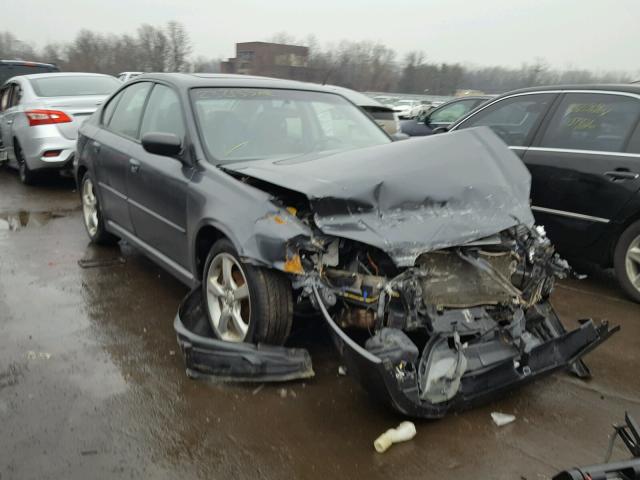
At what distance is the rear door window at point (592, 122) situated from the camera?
4.34 metres

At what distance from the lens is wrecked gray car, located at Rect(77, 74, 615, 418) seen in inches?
104

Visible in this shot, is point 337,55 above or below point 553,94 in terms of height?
below

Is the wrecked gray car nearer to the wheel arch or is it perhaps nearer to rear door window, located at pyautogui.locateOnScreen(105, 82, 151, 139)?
the wheel arch

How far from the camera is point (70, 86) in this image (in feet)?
28.1

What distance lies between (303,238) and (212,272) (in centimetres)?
84

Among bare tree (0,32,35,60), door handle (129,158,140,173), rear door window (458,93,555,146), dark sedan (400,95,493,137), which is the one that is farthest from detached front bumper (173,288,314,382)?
bare tree (0,32,35,60)

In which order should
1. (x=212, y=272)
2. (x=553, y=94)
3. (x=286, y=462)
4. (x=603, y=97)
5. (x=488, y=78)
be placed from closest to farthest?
(x=286, y=462) < (x=212, y=272) < (x=603, y=97) < (x=553, y=94) < (x=488, y=78)

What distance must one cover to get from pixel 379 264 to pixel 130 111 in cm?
297

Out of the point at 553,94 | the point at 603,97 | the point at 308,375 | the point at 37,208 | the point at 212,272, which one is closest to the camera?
the point at 308,375

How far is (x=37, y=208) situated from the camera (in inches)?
288

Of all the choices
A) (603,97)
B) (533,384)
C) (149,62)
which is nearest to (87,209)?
(533,384)

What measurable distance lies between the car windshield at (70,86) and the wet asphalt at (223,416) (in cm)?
532

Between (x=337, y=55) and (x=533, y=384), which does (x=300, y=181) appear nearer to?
(x=533, y=384)

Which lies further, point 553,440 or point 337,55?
point 337,55
